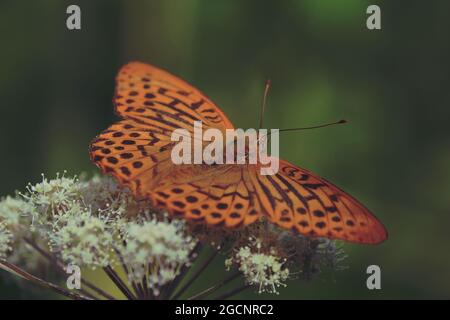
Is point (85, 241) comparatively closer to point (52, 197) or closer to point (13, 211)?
point (52, 197)

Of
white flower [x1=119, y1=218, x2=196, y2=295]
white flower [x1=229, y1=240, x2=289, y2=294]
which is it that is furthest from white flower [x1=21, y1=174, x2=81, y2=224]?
white flower [x1=229, y1=240, x2=289, y2=294]

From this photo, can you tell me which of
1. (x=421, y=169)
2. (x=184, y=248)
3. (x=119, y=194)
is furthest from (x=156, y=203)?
(x=421, y=169)

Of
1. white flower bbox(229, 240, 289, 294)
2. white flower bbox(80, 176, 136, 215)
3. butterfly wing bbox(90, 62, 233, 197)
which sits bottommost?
white flower bbox(229, 240, 289, 294)

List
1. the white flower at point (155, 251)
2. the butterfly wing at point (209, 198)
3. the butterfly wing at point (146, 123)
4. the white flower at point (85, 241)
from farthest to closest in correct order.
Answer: the butterfly wing at point (146, 123)
the white flower at point (85, 241)
the white flower at point (155, 251)
the butterfly wing at point (209, 198)

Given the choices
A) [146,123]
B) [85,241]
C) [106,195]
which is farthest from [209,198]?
[146,123]

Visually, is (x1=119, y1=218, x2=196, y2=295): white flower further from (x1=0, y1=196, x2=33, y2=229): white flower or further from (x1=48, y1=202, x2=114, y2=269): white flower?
(x1=0, y1=196, x2=33, y2=229): white flower

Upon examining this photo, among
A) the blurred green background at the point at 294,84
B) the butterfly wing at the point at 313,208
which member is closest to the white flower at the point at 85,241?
the butterfly wing at the point at 313,208

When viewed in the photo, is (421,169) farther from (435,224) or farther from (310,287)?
(310,287)

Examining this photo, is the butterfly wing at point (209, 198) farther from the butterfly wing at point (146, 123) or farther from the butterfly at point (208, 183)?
the butterfly wing at point (146, 123)

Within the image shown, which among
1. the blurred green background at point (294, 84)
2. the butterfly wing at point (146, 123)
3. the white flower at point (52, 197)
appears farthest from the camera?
the blurred green background at point (294, 84)
